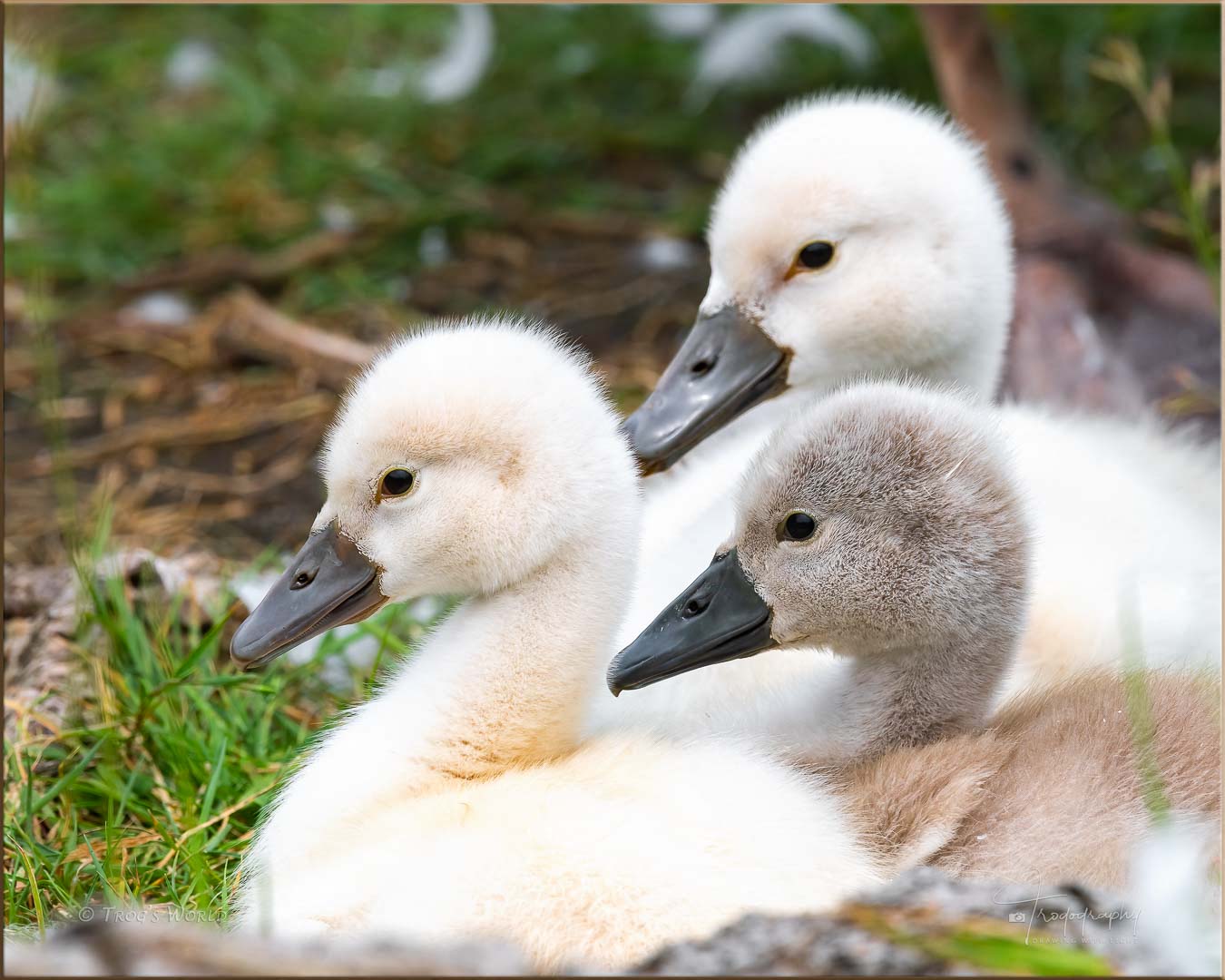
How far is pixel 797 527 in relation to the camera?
2.64m

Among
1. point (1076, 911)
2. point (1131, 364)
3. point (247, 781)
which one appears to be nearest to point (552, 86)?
point (1131, 364)

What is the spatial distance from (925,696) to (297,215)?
405 centimetres

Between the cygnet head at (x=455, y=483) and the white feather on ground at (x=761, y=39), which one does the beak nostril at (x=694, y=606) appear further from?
the white feather on ground at (x=761, y=39)

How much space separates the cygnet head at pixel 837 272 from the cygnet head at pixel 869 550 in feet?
2.54

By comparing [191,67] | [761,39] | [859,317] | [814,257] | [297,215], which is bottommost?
[297,215]

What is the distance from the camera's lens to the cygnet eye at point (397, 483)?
8.62 feet

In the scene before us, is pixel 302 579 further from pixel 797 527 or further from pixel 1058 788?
pixel 1058 788

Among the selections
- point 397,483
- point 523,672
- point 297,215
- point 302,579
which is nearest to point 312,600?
point 302,579

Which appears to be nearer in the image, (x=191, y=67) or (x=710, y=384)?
(x=710, y=384)

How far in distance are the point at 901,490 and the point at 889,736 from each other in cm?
39

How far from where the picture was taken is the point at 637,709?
2.82 meters

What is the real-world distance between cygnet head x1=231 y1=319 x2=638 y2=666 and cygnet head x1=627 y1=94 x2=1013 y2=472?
791 mm

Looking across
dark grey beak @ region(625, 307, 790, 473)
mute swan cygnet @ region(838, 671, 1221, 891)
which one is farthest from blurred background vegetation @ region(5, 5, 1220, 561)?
mute swan cygnet @ region(838, 671, 1221, 891)

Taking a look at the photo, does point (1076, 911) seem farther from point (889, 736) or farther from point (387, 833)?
point (387, 833)
